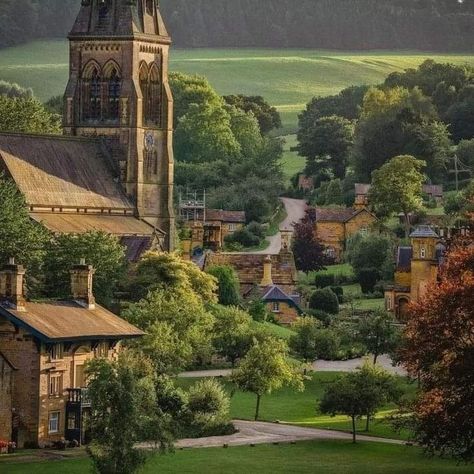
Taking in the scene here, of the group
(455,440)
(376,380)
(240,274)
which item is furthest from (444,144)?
(455,440)

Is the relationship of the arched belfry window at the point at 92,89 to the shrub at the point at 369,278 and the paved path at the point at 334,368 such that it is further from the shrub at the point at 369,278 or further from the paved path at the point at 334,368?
the paved path at the point at 334,368

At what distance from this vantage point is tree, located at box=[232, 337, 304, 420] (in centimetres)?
9506

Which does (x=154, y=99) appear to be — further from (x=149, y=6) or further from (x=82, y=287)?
(x=82, y=287)

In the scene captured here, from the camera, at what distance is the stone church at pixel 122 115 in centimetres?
12812

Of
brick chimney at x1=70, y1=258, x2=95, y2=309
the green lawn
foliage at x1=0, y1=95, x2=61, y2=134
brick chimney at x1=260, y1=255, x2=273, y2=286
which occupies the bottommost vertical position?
the green lawn

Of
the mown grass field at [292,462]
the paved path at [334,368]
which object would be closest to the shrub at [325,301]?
the paved path at [334,368]

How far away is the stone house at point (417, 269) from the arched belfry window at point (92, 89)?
1857cm

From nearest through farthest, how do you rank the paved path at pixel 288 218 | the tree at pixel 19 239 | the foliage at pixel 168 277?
the tree at pixel 19 239 < the foliage at pixel 168 277 < the paved path at pixel 288 218

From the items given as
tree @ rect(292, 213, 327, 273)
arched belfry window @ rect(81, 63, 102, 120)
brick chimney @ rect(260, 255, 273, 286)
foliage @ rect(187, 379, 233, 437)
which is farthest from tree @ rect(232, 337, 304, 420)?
tree @ rect(292, 213, 327, 273)

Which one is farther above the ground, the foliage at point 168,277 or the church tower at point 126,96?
the church tower at point 126,96

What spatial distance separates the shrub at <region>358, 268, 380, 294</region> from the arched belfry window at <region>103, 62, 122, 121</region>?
1966 centimetres

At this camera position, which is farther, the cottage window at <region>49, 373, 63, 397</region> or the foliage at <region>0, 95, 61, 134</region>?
the foliage at <region>0, 95, 61, 134</region>

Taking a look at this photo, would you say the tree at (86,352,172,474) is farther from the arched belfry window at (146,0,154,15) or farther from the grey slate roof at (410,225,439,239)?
the arched belfry window at (146,0,154,15)

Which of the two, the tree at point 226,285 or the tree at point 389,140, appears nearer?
the tree at point 226,285
